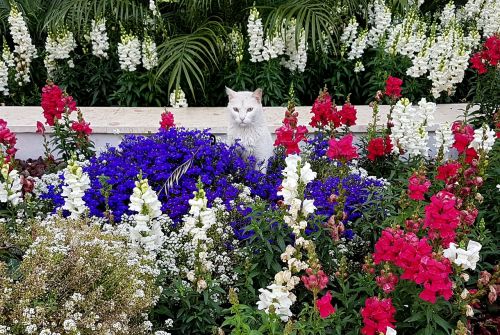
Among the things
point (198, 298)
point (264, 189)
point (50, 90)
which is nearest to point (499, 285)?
point (198, 298)

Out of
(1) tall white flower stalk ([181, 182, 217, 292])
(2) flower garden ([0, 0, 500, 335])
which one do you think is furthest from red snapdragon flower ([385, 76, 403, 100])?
(1) tall white flower stalk ([181, 182, 217, 292])

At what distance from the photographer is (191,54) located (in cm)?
659

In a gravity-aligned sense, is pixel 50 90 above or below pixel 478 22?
below

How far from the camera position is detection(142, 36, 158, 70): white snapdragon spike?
642 cm

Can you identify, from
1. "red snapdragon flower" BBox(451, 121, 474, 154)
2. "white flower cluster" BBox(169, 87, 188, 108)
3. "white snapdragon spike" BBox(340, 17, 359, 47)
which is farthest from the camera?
"white snapdragon spike" BBox(340, 17, 359, 47)

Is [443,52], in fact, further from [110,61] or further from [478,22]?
[110,61]

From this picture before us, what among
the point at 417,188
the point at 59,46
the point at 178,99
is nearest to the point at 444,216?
the point at 417,188

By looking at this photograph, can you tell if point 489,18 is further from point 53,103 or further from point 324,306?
point 324,306

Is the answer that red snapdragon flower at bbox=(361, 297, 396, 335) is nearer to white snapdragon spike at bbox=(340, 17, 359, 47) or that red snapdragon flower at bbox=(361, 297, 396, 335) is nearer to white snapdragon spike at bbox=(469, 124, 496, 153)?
white snapdragon spike at bbox=(469, 124, 496, 153)

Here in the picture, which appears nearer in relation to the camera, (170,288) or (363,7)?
(170,288)

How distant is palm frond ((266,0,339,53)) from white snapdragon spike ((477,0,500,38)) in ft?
5.73

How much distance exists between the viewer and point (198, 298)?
3.29m

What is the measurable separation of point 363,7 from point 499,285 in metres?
5.04

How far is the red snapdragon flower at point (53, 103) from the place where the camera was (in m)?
4.57
